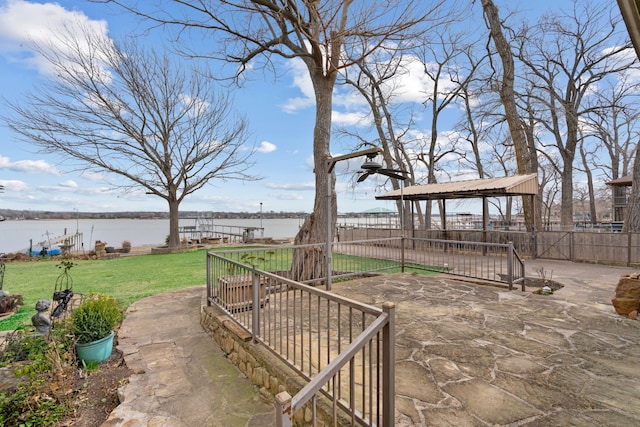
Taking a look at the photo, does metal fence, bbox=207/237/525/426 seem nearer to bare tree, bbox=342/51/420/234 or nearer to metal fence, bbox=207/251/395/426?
metal fence, bbox=207/251/395/426

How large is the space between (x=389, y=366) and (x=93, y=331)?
3.70 m

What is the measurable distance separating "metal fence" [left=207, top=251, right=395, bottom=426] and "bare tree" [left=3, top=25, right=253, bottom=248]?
12985mm

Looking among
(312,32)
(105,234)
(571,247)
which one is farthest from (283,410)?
(105,234)

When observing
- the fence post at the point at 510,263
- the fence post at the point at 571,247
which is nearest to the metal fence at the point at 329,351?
the fence post at the point at 510,263

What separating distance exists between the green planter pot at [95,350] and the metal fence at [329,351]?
1.40m

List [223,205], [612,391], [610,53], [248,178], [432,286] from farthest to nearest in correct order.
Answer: [223,205], [248,178], [610,53], [432,286], [612,391]

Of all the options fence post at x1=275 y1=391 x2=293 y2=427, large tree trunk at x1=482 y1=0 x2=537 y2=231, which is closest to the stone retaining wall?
fence post at x1=275 y1=391 x2=293 y2=427

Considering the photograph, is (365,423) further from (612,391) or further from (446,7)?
(446,7)

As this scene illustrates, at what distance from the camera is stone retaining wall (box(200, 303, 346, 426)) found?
2270 millimetres

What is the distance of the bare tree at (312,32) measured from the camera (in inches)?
199

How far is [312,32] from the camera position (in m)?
5.46

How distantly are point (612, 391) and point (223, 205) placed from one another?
31.0 m

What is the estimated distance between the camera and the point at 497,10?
11.9 meters

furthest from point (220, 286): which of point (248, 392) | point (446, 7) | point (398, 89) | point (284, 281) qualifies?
point (398, 89)
